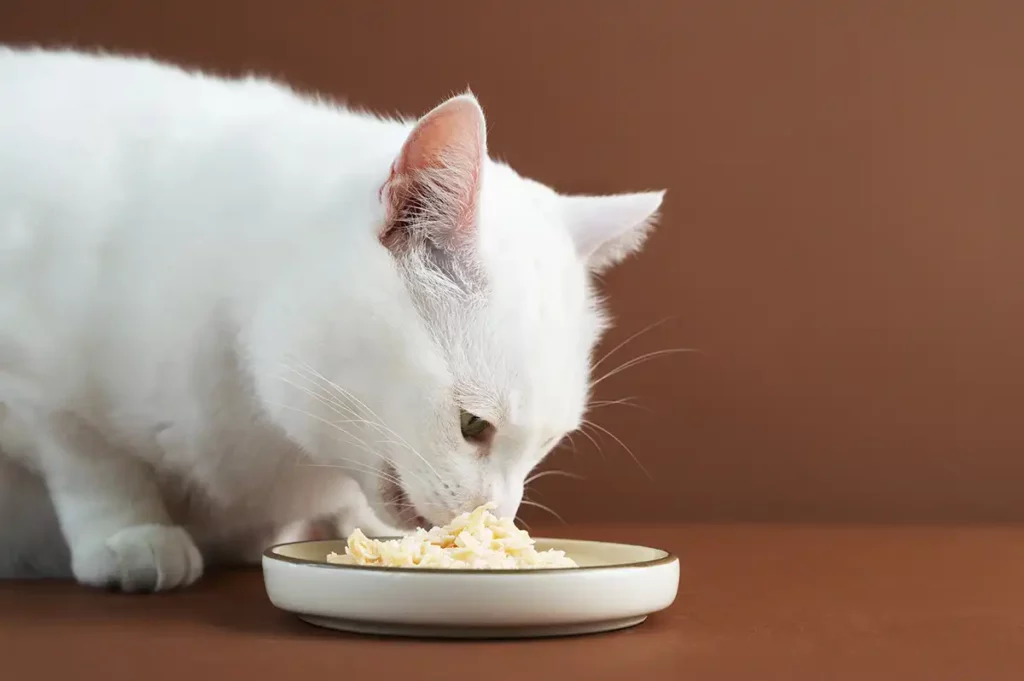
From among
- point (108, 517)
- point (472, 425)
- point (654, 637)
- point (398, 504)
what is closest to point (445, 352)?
point (472, 425)

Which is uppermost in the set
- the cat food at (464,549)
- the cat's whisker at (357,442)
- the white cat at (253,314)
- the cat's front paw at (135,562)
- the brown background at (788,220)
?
the brown background at (788,220)

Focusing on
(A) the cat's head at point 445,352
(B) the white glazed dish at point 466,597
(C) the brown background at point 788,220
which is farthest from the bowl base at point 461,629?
(C) the brown background at point 788,220

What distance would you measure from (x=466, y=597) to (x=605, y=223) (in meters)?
0.59

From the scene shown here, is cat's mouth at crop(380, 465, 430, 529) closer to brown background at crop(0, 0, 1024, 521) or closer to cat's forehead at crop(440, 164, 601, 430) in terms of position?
cat's forehead at crop(440, 164, 601, 430)

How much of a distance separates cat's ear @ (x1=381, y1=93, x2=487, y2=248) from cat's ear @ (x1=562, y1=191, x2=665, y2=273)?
245 mm

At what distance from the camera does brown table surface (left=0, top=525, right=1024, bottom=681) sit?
0.87 meters

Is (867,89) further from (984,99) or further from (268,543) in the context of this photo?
(268,543)

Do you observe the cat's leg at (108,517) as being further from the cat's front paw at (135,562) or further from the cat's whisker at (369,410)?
the cat's whisker at (369,410)

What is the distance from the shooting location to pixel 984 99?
7.09 ft

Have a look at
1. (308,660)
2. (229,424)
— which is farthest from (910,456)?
(308,660)

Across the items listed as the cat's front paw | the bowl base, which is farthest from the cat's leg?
the bowl base

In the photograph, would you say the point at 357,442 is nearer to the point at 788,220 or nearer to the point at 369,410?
the point at 369,410

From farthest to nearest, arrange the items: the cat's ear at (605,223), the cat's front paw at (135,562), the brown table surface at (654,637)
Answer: the cat's ear at (605,223)
the cat's front paw at (135,562)
the brown table surface at (654,637)

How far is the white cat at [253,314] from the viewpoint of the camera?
1.12 m
